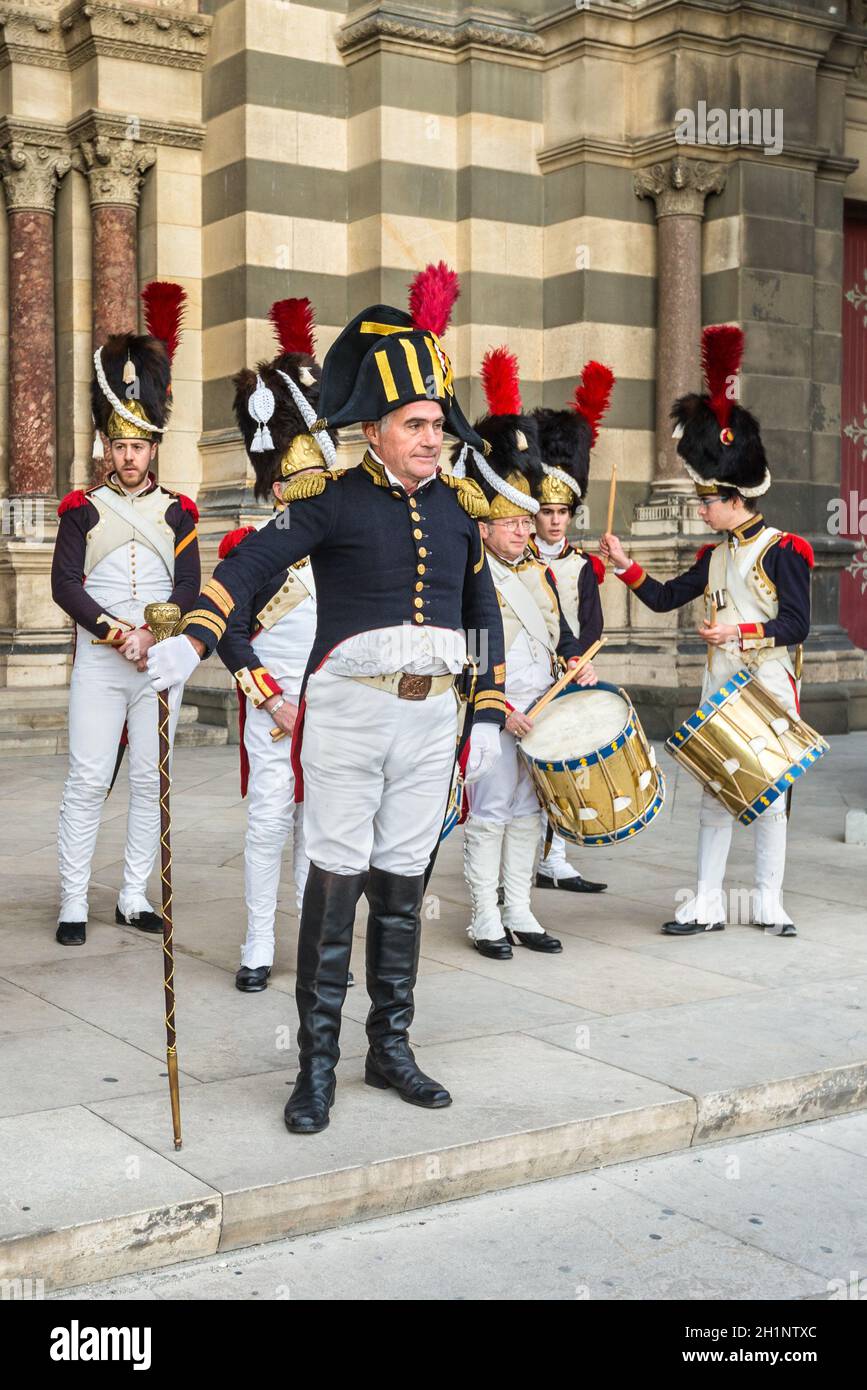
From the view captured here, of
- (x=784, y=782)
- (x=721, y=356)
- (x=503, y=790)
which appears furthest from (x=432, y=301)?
(x=721, y=356)

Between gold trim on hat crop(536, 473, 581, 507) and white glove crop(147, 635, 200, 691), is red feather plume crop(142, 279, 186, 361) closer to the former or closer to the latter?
gold trim on hat crop(536, 473, 581, 507)

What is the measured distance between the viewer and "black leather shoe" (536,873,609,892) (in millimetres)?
7992

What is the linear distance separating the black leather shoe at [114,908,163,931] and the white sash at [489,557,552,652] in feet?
6.47

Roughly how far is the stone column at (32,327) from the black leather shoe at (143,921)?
8.18 m

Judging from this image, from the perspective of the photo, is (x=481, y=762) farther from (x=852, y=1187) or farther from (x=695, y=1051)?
(x=852, y=1187)

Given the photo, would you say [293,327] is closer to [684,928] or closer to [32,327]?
[684,928]

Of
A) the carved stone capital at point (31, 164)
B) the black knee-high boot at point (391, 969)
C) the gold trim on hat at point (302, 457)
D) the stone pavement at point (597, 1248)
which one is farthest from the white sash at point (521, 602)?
the carved stone capital at point (31, 164)

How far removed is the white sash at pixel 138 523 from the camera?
7.07 m

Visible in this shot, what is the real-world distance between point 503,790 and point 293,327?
205 centimetres

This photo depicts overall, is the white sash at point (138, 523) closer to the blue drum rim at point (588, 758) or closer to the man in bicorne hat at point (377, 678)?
the blue drum rim at point (588, 758)

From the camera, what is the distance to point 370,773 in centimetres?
483

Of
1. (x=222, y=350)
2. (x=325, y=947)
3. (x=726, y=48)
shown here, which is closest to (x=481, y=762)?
(x=325, y=947)

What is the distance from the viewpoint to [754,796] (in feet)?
22.5

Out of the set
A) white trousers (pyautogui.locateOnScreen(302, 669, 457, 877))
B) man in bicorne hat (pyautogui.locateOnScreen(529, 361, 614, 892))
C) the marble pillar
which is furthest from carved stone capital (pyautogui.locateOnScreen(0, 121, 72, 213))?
white trousers (pyautogui.locateOnScreen(302, 669, 457, 877))
